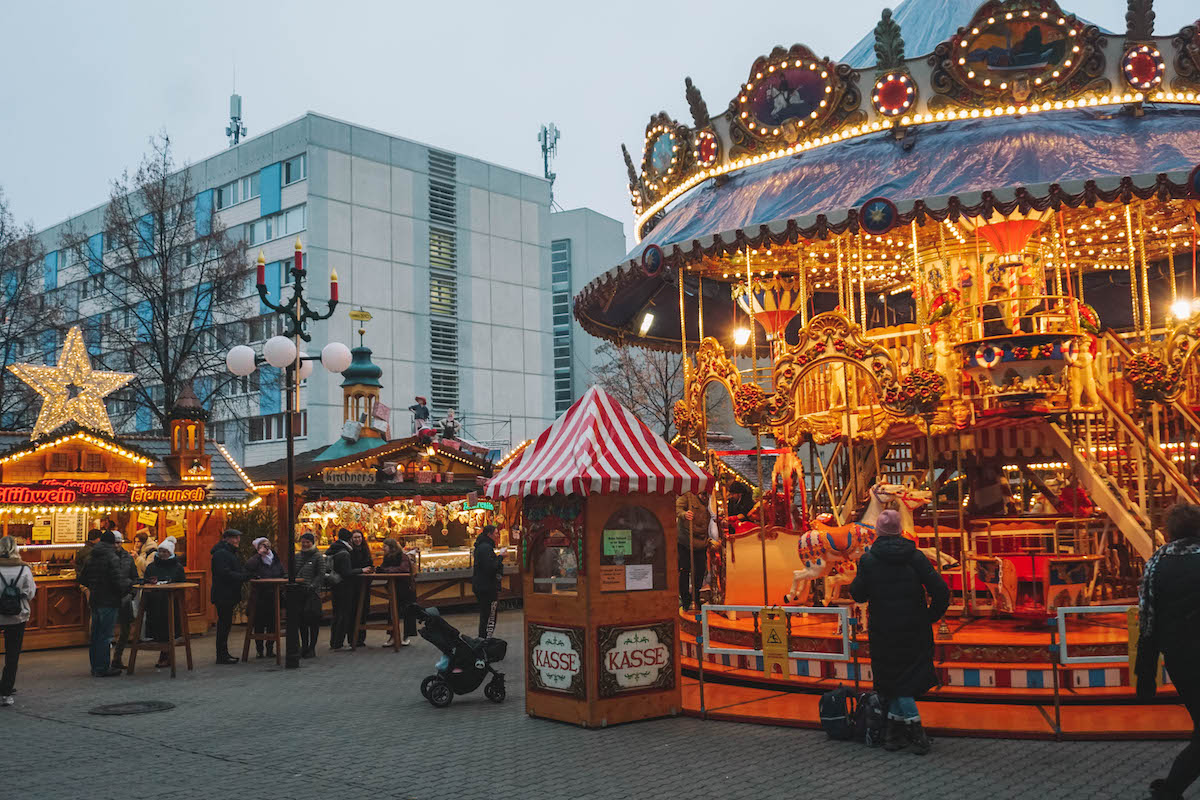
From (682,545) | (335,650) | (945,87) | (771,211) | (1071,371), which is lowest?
(335,650)

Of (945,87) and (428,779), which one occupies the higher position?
(945,87)

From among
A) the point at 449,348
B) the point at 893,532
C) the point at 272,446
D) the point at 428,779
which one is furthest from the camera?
the point at 449,348

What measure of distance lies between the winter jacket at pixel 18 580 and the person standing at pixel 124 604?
7.61 feet

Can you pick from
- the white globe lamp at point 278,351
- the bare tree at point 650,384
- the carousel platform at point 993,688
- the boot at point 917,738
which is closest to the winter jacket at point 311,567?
the white globe lamp at point 278,351

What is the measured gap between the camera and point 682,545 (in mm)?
15641

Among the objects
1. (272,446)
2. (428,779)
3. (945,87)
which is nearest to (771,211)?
(945,87)

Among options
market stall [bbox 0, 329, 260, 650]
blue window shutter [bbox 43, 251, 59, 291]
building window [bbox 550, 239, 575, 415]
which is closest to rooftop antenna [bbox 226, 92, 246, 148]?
blue window shutter [bbox 43, 251, 59, 291]

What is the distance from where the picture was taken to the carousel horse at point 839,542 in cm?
1209

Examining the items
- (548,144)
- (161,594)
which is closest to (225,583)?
(161,594)

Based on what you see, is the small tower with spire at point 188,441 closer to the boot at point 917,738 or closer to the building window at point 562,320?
the boot at point 917,738

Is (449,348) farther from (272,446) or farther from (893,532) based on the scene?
(893,532)

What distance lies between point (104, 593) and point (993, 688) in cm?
1066

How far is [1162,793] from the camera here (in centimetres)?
630

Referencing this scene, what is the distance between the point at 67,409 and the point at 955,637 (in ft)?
51.1
